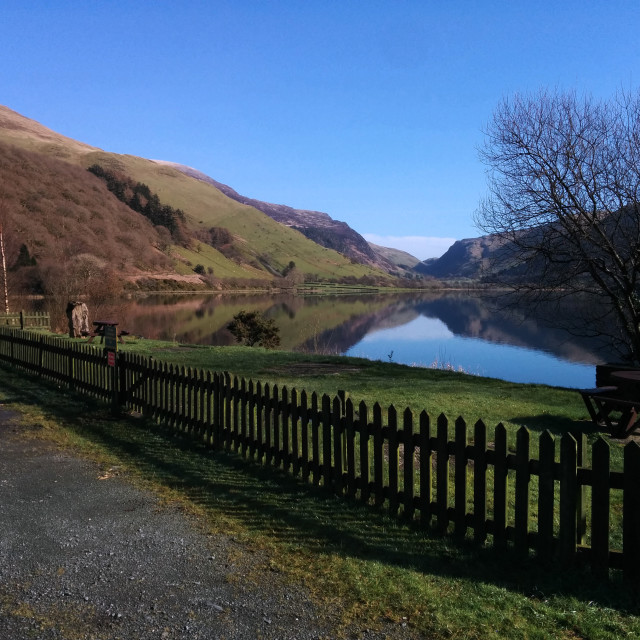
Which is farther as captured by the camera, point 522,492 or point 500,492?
point 500,492

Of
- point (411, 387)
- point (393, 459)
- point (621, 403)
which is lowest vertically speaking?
point (411, 387)

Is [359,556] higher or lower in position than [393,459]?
lower

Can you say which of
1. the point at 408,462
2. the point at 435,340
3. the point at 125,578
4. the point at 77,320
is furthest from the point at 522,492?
the point at 435,340

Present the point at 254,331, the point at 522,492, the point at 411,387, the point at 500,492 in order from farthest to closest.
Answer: the point at 254,331, the point at 411,387, the point at 500,492, the point at 522,492

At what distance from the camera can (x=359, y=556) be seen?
484 centimetres

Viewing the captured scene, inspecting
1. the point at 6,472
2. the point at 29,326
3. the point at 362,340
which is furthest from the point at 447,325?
the point at 6,472

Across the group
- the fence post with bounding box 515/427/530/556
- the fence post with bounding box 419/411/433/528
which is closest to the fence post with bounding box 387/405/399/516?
the fence post with bounding box 419/411/433/528

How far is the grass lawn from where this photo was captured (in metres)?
3.81

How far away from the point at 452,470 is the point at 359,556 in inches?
124

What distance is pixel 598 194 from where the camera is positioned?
1731 centimetres

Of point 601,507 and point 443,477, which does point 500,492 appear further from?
point 601,507

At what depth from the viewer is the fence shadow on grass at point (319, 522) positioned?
177 inches

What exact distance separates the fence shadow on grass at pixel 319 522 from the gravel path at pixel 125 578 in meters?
0.63

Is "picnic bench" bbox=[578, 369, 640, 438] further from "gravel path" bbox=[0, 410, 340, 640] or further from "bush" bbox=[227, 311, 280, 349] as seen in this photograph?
"bush" bbox=[227, 311, 280, 349]
